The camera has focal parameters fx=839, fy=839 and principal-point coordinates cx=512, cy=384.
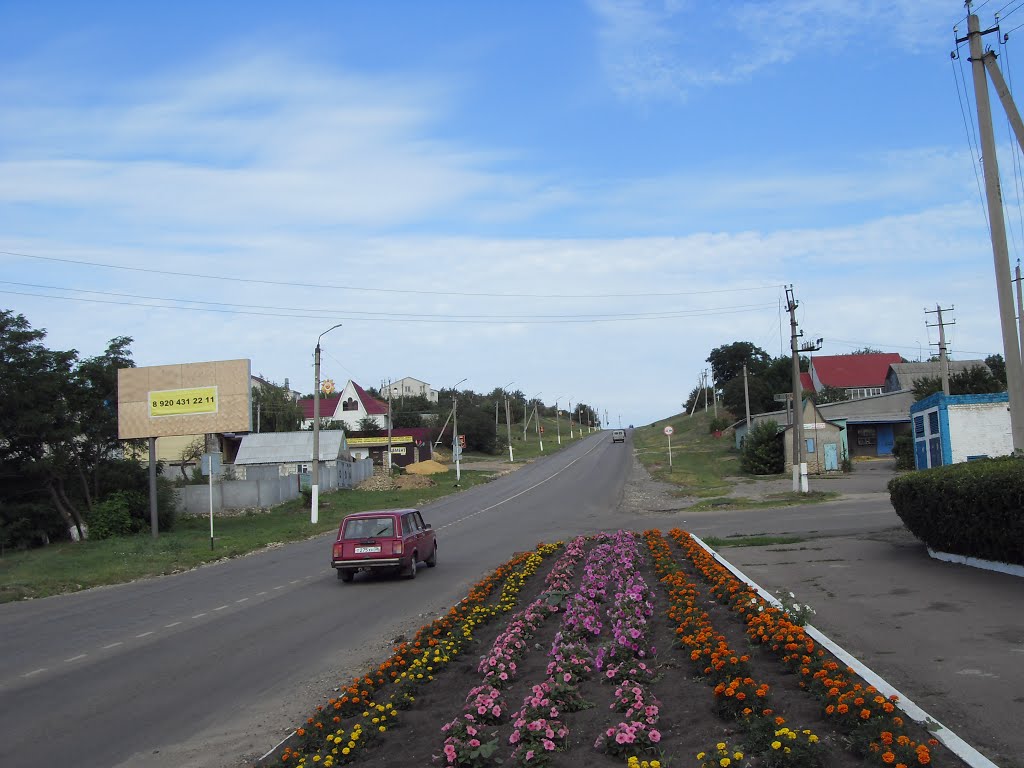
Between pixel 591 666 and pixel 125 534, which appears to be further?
pixel 125 534

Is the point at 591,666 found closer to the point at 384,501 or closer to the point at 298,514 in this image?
the point at 298,514

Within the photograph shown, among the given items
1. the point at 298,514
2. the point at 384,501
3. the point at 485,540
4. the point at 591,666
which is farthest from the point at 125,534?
the point at 591,666

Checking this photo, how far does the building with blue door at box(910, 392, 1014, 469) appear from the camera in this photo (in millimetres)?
28766

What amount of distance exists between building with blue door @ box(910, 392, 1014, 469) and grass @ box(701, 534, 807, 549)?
1273cm

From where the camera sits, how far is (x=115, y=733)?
7668mm

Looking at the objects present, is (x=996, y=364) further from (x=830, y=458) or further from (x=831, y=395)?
(x=830, y=458)

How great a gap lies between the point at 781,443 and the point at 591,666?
144ft

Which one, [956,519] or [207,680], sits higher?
[956,519]

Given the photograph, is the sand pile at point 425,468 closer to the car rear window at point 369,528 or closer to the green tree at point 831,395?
the green tree at point 831,395

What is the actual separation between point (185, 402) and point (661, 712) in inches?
1208

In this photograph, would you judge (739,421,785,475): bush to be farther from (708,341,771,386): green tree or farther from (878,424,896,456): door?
(708,341,771,386): green tree

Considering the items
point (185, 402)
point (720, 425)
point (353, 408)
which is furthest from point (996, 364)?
point (353, 408)

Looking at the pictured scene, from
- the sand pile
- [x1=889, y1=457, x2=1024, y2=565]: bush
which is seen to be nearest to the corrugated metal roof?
the sand pile

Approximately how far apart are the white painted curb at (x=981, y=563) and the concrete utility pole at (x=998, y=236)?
8.01 ft
